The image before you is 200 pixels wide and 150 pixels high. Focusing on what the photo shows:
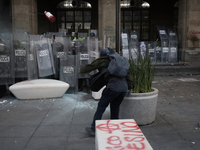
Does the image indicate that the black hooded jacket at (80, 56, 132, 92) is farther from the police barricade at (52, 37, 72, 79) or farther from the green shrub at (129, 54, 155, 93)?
the police barricade at (52, 37, 72, 79)

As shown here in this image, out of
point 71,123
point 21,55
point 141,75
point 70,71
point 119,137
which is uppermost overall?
point 21,55

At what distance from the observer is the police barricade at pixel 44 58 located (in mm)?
8086

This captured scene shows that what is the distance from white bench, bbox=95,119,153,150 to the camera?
8.50 ft

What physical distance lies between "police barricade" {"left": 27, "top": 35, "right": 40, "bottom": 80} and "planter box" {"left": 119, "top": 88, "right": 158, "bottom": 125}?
13.2 ft

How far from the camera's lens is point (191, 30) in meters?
15.1

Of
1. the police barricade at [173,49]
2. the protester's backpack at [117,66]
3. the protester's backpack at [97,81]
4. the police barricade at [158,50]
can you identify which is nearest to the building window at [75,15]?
the police barricade at [158,50]

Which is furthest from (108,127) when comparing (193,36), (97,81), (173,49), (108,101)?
(193,36)

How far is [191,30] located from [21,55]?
10.9m

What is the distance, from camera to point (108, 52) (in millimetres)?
4418

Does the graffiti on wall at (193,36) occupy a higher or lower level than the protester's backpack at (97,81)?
higher

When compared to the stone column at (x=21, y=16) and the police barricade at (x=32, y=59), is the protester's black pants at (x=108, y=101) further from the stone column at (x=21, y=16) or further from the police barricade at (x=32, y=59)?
the stone column at (x=21, y=16)

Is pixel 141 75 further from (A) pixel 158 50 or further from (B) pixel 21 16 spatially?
(B) pixel 21 16

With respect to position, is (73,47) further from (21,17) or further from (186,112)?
(21,17)

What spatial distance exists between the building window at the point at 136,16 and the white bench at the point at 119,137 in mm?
18094
